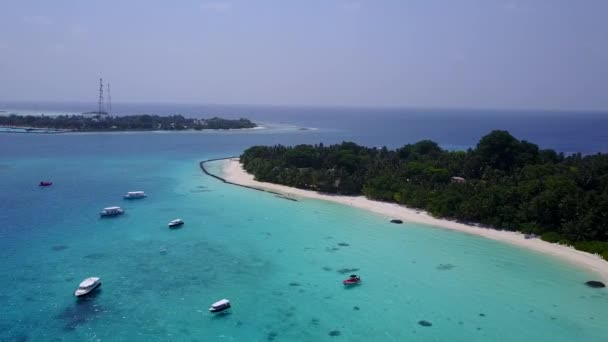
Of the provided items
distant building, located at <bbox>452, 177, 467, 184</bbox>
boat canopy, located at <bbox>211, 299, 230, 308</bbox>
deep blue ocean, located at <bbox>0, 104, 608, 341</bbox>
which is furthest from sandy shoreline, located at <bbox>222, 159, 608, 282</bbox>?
boat canopy, located at <bbox>211, 299, 230, 308</bbox>

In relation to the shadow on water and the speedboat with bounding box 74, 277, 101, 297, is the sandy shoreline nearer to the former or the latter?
the speedboat with bounding box 74, 277, 101, 297

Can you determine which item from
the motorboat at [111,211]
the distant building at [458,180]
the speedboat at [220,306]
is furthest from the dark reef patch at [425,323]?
the motorboat at [111,211]

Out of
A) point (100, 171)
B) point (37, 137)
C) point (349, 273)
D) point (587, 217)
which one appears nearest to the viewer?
point (349, 273)

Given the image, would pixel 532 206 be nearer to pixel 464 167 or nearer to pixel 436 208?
pixel 436 208

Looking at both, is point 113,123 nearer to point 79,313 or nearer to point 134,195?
point 134,195

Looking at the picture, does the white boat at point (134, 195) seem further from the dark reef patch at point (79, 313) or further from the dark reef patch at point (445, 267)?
the dark reef patch at point (445, 267)

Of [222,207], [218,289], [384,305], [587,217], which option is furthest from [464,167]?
[218,289]
